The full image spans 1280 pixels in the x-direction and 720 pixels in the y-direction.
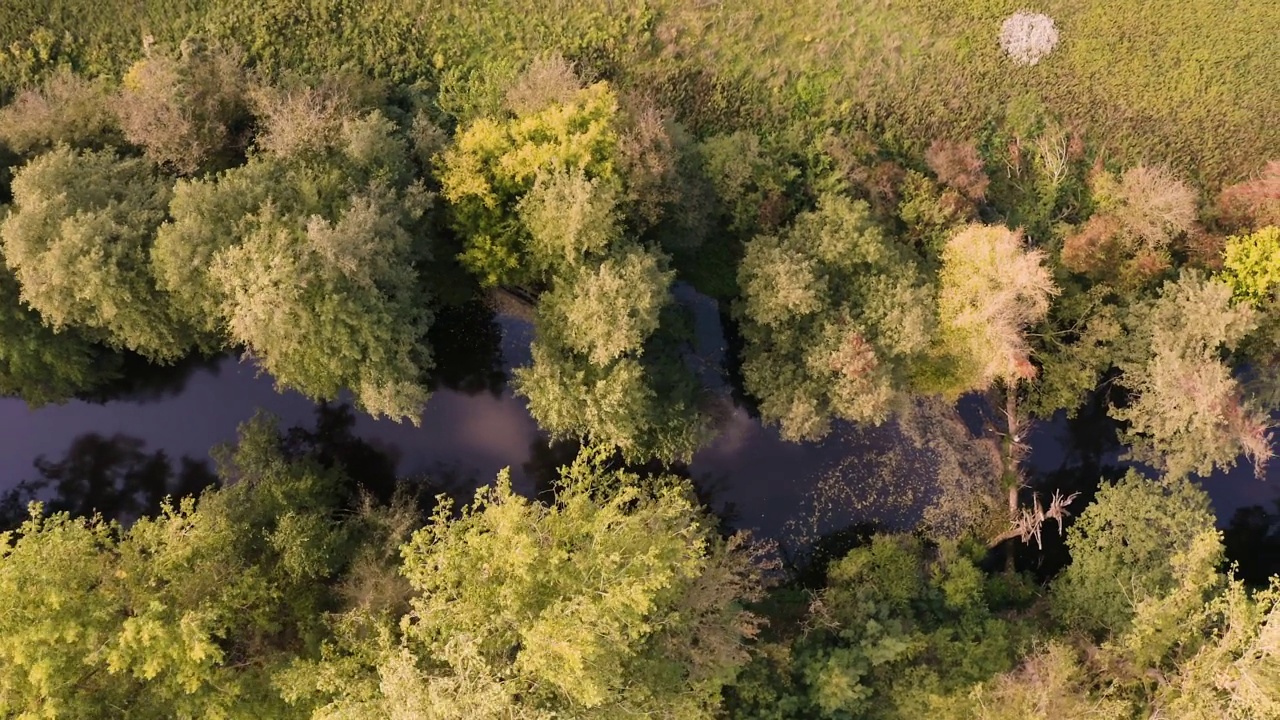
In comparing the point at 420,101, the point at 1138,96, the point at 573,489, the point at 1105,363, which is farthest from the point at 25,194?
the point at 1138,96

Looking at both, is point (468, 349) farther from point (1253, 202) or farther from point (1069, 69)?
point (1253, 202)

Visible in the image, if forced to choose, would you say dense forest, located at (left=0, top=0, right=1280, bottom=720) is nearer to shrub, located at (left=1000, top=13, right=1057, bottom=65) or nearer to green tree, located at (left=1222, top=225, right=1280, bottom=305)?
green tree, located at (left=1222, top=225, right=1280, bottom=305)

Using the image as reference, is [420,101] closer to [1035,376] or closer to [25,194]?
[25,194]

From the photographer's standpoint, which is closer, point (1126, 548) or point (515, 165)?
point (515, 165)

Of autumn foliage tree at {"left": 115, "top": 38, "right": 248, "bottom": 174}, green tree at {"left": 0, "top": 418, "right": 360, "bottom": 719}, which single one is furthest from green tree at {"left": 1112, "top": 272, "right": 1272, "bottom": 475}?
autumn foliage tree at {"left": 115, "top": 38, "right": 248, "bottom": 174}

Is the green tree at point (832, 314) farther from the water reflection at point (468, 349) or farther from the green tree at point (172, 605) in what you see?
the green tree at point (172, 605)

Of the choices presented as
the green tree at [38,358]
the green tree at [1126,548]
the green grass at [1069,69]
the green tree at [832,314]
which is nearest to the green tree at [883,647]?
the green tree at [1126,548]

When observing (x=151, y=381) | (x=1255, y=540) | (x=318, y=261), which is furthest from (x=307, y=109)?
(x=1255, y=540)
